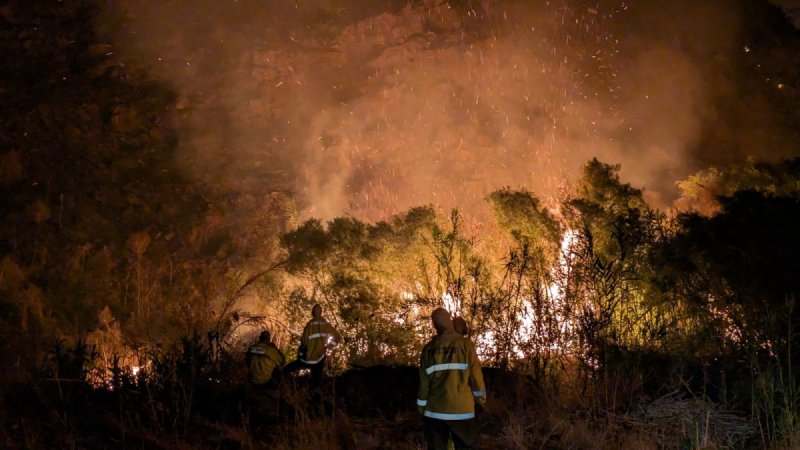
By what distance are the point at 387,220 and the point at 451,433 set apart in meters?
23.4

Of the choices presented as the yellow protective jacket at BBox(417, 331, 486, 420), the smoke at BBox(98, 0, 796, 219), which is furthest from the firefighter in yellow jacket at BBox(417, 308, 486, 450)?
the smoke at BBox(98, 0, 796, 219)

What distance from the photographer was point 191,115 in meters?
39.7

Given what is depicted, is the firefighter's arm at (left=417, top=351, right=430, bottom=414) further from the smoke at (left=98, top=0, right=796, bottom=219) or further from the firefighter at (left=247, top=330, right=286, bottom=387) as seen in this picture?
the smoke at (left=98, top=0, right=796, bottom=219)

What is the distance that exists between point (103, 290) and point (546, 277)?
21.5 metres

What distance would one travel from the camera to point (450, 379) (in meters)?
6.48

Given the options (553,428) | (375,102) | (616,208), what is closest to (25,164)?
(375,102)

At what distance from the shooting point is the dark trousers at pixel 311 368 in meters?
11.3

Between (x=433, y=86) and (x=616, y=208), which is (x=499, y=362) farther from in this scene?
(x=433, y=86)

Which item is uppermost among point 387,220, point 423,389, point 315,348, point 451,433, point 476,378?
point 387,220

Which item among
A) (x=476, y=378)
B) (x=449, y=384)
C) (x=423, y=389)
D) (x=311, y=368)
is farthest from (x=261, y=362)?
(x=476, y=378)

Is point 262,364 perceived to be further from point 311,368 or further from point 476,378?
point 476,378

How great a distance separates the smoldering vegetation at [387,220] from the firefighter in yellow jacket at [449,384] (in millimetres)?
1608

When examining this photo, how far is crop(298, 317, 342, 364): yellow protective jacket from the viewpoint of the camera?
11.4 m

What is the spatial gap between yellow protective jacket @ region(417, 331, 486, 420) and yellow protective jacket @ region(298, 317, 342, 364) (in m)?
5.11
